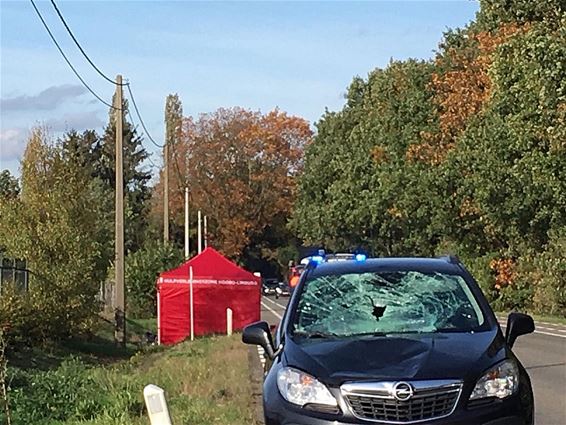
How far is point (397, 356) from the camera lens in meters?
7.00

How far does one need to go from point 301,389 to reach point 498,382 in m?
1.23

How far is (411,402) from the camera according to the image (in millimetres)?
6625

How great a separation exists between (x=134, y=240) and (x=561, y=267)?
4624 cm

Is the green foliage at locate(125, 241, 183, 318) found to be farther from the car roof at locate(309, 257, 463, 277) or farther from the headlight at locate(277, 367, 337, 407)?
the headlight at locate(277, 367, 337, 407)

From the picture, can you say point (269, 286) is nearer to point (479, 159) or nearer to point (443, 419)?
point (479, 159)

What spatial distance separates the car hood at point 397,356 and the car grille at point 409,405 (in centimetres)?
11

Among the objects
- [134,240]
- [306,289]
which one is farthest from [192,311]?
[134,240]

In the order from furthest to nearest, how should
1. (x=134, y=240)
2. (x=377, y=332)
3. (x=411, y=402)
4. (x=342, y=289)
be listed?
(x=134, y=240)
(x=342, y=289)
(x=377, y=332)
(x=411, y=402)

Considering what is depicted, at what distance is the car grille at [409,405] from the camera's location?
6625 millimetres

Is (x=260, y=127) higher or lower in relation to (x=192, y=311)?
higher

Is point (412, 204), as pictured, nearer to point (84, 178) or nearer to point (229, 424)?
point (84, 178)

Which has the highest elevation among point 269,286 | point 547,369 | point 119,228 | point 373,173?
point 373,173

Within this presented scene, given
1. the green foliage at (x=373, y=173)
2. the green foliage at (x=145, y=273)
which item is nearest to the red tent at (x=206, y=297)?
the green foliage at (x=145, y=273)

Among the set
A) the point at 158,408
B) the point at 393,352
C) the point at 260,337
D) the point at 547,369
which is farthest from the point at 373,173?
the point at 158,408
